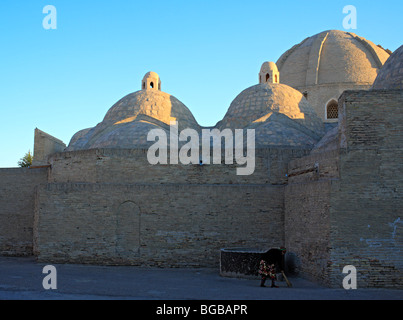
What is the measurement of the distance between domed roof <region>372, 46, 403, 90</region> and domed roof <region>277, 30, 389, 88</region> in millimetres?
8808

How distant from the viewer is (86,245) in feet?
41.4

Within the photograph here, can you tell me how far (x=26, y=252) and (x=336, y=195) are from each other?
10.5 meters

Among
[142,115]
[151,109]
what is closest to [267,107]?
[151,109]

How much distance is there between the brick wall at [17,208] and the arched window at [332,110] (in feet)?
40.1

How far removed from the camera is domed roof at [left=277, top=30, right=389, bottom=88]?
20781mm

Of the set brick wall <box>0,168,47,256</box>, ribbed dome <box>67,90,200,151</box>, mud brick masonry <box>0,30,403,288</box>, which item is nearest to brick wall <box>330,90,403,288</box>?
mud brick masonry <box>0,30,403,288</box>

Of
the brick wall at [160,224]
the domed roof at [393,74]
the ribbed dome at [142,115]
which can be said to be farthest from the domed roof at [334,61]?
the brick wall at [160,224]

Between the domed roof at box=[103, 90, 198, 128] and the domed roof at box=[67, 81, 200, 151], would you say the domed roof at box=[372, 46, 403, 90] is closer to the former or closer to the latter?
the domed roof at box=[67, 81, 200, 151]

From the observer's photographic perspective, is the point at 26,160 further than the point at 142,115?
Yes

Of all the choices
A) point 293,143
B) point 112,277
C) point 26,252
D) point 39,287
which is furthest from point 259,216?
point 26,252

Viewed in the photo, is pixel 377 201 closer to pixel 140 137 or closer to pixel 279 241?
pixel 279 241

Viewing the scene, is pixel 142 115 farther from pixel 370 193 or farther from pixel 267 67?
pixel 370 193

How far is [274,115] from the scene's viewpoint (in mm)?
16328

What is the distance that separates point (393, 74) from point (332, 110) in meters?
9.28
